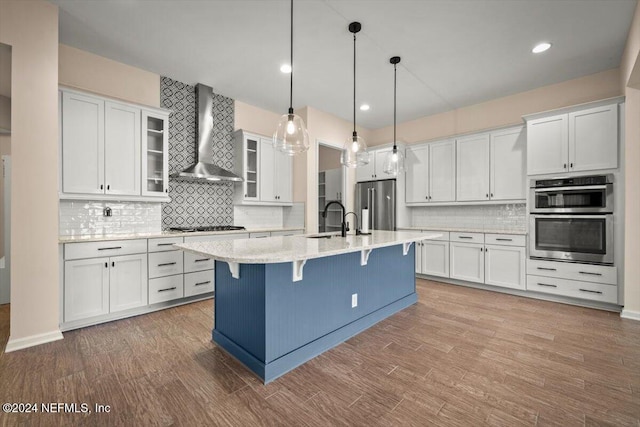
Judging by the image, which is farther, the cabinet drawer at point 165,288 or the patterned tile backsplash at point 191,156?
the patterned tile backsplash at point 191,156

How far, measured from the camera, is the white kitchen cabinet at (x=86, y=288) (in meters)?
2.81

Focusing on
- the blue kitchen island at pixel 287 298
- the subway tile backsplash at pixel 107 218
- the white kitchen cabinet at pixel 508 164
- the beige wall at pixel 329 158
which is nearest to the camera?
the blue kitchen island at pixel 287 298

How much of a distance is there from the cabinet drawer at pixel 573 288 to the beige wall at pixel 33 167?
541 cm

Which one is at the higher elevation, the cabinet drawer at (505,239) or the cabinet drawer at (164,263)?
the cabinet drawer at (505,239)

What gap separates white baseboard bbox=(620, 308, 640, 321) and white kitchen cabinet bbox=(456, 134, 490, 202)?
2.01m

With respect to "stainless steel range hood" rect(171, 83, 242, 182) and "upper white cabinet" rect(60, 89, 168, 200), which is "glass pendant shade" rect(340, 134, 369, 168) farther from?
"upper white cabinet" rect(60, 89, 168, 200)

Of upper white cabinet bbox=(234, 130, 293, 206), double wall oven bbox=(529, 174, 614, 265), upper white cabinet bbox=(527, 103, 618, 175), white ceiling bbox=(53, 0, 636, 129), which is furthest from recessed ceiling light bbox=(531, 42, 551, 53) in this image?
upper white cabinet bbox=(234, 130, 293, 206)

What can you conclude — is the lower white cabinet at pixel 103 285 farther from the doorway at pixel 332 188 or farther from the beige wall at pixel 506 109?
the beige wall at pixel 506 109

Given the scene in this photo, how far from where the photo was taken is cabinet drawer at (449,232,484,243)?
4.36m

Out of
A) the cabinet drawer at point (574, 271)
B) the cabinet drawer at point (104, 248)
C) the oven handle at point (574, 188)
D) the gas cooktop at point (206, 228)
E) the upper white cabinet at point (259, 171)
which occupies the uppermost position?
the upper white cabinet at point (259, 171)

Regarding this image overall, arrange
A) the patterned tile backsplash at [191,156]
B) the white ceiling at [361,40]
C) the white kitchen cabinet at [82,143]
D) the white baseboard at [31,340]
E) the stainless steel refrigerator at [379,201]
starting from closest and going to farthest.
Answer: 1. the white baseboard at [31,340]
2. the white ceiling at [361,40]
3. the white kitchen cabinet at [82,143]
4. the patterned tile backsplash at [191,156]
5. the stainless steel refrigerator at [379,201]

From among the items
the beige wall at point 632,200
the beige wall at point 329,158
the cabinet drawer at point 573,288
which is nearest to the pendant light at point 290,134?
the beige wall at point 632,200

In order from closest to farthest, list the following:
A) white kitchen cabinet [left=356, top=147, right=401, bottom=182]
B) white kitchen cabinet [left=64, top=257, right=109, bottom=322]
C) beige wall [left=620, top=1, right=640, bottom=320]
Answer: white kitchen cabinet [left=64, top=257, right=109, bottom=322]
beige wall [left=620, top=1, right=640, bottom=320]
white kitchen cabinet [left=356, top=147, right=401, bottom=182]

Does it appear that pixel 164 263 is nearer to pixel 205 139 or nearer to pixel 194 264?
pixel 194 264
